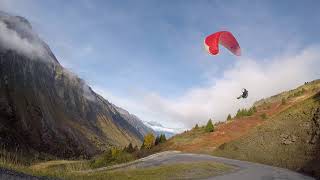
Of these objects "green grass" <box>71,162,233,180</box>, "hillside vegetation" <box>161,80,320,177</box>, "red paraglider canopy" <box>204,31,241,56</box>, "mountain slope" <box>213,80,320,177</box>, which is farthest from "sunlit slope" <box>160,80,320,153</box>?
"green grass" <box>71,162,233,180</box>

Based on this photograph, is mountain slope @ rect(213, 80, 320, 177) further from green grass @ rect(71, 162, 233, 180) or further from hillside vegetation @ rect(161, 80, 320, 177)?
green grass @ rect(71, 162, 233, 180)

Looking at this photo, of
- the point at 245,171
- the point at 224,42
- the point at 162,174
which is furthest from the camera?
the point at 245,171

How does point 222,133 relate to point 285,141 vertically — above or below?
above

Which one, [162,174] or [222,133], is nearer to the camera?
[162,174]

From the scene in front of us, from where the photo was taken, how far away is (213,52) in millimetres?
39281

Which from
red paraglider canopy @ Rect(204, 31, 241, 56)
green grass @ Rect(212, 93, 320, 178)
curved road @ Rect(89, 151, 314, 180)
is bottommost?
curved road @ Rect(89, 151, 314, 180)

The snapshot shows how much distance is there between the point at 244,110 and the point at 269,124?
2468 cm

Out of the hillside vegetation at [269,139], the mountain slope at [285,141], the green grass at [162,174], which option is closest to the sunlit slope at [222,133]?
the hillside vegetation at [269,139]

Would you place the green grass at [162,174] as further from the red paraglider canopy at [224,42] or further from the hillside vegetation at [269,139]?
the hillside vegetation at [269,139]

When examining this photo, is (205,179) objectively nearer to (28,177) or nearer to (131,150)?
(28,177)

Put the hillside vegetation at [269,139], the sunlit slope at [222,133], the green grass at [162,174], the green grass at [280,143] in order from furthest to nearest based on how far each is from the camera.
Answer: the sunlit slope at [222,133]
the hillside vegetation at [269,139]
the green grass at [280,143]
the green grass at [162,174]

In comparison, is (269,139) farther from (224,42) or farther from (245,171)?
(224,42)

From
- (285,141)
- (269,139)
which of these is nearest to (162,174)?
(285,141)

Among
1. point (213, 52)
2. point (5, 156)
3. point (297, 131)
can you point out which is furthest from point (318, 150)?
point (5, 156)
